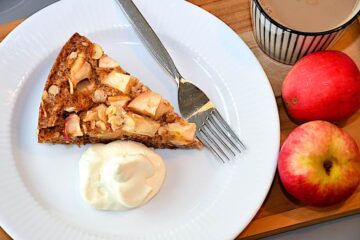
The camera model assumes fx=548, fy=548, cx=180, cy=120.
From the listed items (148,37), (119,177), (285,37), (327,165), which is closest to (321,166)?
Answer: (327,165)

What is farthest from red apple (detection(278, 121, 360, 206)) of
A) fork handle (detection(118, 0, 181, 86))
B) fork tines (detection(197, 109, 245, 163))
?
fork handle (detection(118, 0, 181, 86))

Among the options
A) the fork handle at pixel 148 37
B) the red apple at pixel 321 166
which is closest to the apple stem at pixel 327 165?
the red apple at pixel 321 166

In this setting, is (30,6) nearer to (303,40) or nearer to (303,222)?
(303,40)

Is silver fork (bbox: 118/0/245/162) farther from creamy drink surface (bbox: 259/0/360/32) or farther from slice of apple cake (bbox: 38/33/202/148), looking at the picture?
creamy drink surface (bbox: 259/0/360/32)

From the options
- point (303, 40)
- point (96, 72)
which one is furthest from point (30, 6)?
point (303, 40)

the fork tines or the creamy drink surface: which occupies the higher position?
the creamy drink surface

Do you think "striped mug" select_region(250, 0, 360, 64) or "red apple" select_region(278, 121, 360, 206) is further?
"striped mug" select_region(250, 0, 360, 64)

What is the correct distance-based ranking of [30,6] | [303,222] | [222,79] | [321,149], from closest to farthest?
[321,149], [303,222], [222,79], [30,6]

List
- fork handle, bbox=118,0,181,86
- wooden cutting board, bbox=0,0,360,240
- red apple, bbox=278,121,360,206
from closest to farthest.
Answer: red apple, bbox=278,121,360,206 < wooden cutting board, bbox=0,0,360,240 < fork handle, bbox=118,0,181,86
